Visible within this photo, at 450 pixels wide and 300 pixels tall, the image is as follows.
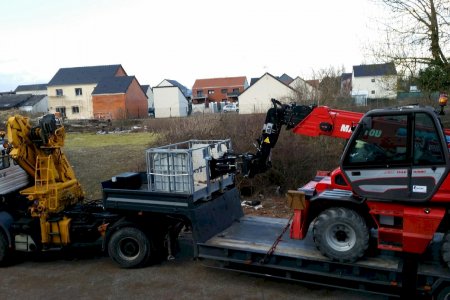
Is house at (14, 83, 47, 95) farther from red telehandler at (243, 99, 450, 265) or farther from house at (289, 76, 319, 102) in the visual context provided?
red telehandler at (243, 99, 450, 265)

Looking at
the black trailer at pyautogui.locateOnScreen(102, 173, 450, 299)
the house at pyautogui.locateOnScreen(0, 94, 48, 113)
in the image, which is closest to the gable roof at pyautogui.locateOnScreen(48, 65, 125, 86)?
the house at pyautogui.locateOnScreen(0, 94, 48, 113)

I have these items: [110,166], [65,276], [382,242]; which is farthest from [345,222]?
[110,166]

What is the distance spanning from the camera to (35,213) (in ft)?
26.1

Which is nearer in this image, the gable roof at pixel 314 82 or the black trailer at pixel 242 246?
the black trailer at pixel 242 246

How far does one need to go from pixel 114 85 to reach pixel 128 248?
49548 millimetres

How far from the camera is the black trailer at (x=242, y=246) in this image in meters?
5.58

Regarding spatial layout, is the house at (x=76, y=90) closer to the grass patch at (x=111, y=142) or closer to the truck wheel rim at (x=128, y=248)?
the grass patch at (x=111, y=142)

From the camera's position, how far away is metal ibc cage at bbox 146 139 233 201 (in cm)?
697

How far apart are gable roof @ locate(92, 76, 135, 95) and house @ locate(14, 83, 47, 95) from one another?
44.2 meters

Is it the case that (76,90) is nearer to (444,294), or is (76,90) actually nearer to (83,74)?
(83,74)

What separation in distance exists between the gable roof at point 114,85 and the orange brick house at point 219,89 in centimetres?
2482

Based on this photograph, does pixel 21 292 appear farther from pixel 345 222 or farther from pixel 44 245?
pixel 345 222

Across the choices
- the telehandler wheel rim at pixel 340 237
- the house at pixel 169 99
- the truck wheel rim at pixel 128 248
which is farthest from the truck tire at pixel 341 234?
the house at pixel 169 99

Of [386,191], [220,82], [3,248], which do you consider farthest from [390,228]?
[220,82]
